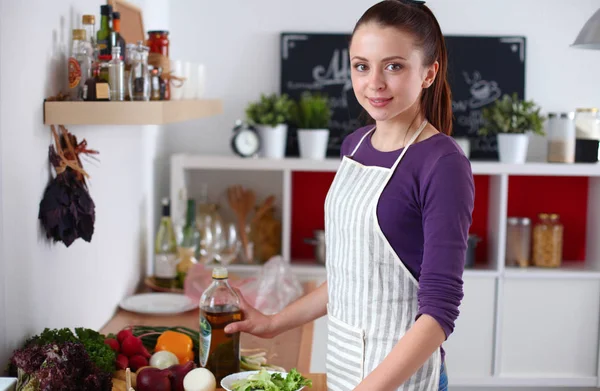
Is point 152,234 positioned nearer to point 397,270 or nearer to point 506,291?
point 506,291

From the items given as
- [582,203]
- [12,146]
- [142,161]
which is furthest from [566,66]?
[12,146]

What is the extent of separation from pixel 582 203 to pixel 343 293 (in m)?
2.38

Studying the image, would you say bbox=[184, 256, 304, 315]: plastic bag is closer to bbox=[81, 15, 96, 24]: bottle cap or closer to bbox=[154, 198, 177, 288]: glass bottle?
bbox=[154, 198, 177, 288]: glass bottle

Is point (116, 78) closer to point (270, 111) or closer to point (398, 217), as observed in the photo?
point (398, 217)

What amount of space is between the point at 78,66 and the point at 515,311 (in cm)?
224

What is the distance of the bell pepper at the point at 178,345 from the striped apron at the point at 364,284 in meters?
0.51

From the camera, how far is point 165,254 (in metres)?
2.96

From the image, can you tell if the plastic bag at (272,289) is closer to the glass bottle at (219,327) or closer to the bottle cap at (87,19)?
the glass bottle at (219,327)

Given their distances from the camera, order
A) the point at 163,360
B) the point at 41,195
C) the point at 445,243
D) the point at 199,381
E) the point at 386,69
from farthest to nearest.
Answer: the point at 163,360 → the point at 41,195 → the point at 199,381 → the point at 386,69 → the point at 445,243

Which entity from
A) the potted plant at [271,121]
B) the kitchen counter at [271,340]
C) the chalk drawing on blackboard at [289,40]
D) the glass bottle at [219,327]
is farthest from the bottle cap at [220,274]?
the chalk drawing on blackboard at [289,40]

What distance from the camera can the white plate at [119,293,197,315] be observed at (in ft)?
8.40

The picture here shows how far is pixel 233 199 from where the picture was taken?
3508 mm

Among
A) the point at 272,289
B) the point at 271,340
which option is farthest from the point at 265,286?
the point at 271,340

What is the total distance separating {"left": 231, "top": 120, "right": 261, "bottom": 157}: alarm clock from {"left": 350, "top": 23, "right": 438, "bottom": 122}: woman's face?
1945mm
